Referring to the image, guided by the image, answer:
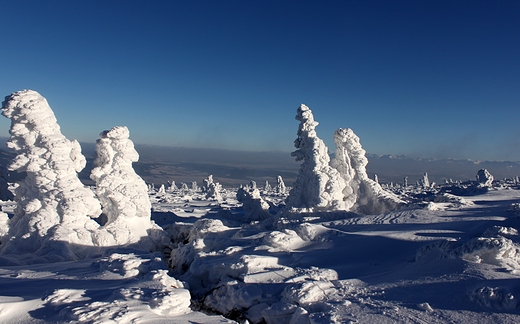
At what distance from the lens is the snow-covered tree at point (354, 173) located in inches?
826

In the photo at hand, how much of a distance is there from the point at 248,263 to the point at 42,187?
10.6 metres

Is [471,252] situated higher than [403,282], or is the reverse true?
[471,252]

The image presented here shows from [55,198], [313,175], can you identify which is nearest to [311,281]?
[55,198]

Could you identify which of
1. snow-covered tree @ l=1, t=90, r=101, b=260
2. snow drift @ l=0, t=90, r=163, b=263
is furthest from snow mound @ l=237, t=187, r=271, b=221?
snow-covered tree @ l=1, t=90, r=101, b=260

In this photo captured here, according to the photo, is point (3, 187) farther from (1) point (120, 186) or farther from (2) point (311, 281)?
(2) point (311, 281)

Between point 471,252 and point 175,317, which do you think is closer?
point 175,317

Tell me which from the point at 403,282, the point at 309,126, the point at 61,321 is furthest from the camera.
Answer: the point at 309,126

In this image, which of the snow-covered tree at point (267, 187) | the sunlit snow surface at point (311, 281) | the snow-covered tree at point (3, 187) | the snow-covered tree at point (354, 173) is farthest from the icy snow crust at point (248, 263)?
the snow-covered tree at point (267, 187)

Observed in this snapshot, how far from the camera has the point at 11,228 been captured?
14.5 m

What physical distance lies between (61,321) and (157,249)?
10078 mm

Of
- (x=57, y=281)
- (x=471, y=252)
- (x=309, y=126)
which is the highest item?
(x=309, y=126)

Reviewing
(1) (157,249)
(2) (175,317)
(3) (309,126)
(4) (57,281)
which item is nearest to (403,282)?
(2) (175,317)

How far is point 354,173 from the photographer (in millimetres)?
22016

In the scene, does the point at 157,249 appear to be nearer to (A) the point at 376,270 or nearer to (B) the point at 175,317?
(B) the point at 175,317
